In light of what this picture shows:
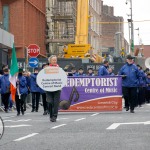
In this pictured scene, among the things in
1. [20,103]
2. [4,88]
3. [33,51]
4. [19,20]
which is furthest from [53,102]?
[19,20]

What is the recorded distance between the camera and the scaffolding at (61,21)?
62625 millimetres

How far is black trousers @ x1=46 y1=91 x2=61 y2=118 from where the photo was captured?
18.0 metres

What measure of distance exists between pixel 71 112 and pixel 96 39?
6352 cm

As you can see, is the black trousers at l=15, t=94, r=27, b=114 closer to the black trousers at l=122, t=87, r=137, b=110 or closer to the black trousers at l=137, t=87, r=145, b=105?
the black trousers at l=122, t=87, r=137, b=110

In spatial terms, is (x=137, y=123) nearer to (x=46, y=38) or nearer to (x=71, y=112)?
(x=71, y=112)

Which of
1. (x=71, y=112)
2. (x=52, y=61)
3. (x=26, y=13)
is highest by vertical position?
(x=26, y=13)

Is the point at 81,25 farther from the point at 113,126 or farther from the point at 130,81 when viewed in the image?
the point at 113,126

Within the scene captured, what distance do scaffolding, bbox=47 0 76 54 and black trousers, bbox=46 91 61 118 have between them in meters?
42.9

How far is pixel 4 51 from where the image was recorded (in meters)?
44.6

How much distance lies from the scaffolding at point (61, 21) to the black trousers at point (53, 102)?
42.9 metres

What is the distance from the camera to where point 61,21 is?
211 feet

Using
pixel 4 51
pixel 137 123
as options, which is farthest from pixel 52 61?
pixel 4 51

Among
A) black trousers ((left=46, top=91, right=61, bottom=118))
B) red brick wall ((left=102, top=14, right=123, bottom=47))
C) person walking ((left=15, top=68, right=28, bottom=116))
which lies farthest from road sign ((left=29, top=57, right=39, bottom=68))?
red brick wall ((left=102, top=14, right=123, bottom=47))

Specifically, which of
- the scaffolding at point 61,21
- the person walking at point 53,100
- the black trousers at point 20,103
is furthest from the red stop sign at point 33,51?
the scaffolding at point 61,21
